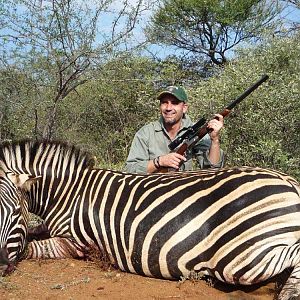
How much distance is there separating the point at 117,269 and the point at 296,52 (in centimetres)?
466

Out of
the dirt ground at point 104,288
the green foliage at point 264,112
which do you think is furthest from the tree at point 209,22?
the dirt ground at point 104,288

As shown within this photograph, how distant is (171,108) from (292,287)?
6.92 ft

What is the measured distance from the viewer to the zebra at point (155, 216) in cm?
275

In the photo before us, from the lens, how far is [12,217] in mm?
3055

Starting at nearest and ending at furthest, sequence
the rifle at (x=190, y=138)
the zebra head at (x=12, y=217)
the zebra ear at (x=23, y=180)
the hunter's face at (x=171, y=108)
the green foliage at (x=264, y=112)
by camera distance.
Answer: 1. the zebra head at (x=12, y=217)
2. the zebra ear at (x=23, y=180)
3. the rifle at (x=190, y=138)
4. the hunter's face at (x=171, y=108)
5. the green foliage at (x=264, y=112)

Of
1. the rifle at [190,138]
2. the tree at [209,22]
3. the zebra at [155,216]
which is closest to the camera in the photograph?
the zebra at [155,216]

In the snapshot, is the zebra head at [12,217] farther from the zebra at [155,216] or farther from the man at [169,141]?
the man at [169,141]

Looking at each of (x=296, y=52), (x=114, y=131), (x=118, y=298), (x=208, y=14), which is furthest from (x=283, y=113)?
(x=208, y=14)

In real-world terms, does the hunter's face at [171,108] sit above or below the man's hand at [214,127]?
above

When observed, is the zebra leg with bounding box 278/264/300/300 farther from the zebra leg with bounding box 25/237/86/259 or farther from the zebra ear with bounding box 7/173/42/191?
the zebra ear with bounding box 7/173/42/191

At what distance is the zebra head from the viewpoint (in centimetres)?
298

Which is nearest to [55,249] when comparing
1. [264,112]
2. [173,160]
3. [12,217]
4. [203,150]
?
[12,217]

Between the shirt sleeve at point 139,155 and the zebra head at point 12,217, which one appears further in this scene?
the shirt sleeve at point 139,155

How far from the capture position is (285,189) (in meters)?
2.84
